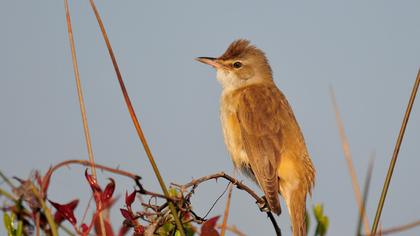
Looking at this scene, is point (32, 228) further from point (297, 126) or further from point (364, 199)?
point (297, 126)

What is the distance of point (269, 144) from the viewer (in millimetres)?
4449

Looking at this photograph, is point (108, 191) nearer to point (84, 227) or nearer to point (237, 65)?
point (84, 227)

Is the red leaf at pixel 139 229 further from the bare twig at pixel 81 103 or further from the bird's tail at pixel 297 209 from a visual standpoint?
the bird's tail at pixel 297 209

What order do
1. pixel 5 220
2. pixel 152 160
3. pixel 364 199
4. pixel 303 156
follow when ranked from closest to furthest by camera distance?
pixel 364 199, pixel 152 160, pixel 5 220, pixel 303 156

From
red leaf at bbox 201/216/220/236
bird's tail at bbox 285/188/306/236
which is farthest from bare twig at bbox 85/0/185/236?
bird's tail at bbox 285/188/306/236

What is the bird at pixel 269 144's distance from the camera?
419 cm

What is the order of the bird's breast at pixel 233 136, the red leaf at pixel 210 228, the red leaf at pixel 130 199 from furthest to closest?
the bird's breast at pixel 233 136 < the red leaf at pixel 130 199 < the red leaf at pixel 210 228

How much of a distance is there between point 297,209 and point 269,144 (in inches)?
24.3

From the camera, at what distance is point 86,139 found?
6.16 ft

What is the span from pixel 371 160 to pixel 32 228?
85 centimetres

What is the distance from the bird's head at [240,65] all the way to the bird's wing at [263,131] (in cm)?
32

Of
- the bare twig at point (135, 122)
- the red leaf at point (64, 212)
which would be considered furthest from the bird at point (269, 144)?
the red leaf at point (64, 212)

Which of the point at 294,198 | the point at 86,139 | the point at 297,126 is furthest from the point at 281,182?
the point at 86,139

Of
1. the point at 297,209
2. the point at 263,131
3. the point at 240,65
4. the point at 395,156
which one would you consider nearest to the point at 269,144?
the point at 263,131
